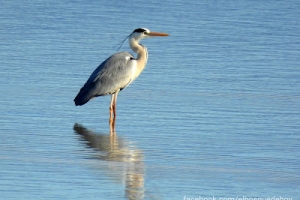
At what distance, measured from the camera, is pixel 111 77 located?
13.1 m

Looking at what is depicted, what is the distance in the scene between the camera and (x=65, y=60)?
52.0 feet

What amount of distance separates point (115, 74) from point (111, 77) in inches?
2.9

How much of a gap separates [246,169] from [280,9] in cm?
1321

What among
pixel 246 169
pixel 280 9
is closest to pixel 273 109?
pixel 246 169

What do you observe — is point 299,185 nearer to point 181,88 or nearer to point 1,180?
point 1,180

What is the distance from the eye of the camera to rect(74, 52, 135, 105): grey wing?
12.9 meters

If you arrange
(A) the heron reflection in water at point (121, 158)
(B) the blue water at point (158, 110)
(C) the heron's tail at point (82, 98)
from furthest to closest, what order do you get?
1. (C) the heron's tail at point (82, 98)
2. (B) the blue water at point (158, 110)
3. (A) the heron reflection in water at point (121, 158)

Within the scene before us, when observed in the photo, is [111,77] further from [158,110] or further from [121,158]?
[121,158]

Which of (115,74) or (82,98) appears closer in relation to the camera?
(82,98)

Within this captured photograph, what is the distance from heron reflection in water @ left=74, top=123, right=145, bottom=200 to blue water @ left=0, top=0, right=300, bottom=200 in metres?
0.02

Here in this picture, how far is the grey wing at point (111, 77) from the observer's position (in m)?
12.9

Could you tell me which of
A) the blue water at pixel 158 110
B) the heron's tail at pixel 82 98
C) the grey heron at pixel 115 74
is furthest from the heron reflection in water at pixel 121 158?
the grey heron at pixel 115 74

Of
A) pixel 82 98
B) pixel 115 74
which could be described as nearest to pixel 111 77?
pixel 115 74

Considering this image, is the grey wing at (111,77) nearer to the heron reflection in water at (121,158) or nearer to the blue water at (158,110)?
the blue water at (158,110)
